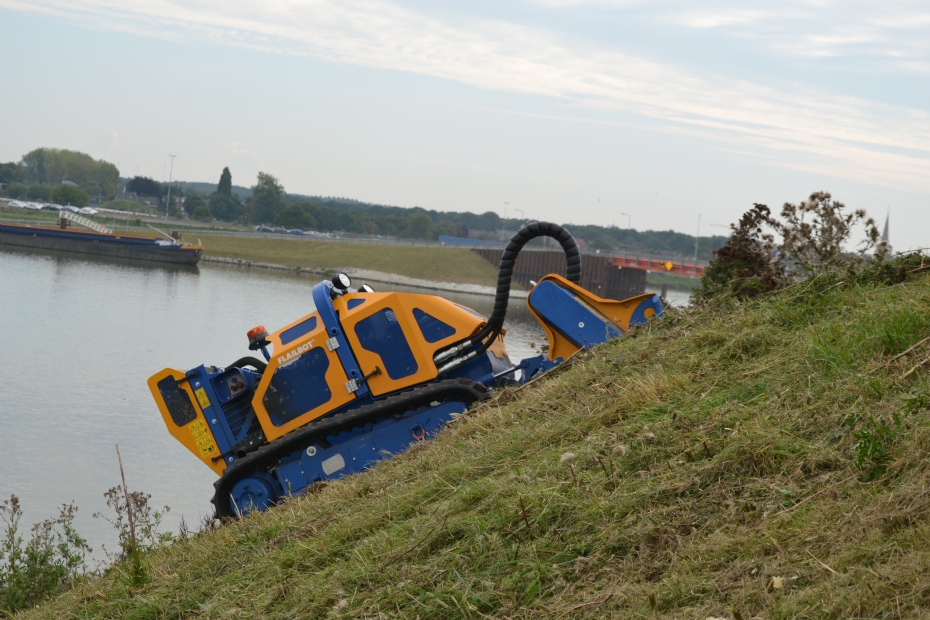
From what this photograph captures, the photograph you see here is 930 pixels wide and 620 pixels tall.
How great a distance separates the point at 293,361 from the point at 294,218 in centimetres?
11041

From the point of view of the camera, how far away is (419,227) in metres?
124

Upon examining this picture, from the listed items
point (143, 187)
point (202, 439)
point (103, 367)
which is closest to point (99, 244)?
point (103, 367)

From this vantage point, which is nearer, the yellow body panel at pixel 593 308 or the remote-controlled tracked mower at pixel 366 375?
the yellow body panel at pixel 593 308

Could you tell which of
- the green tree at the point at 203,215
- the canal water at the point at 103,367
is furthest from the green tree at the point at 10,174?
the canal water at the point at 103,367

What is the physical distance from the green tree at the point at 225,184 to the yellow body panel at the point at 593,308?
12547cm

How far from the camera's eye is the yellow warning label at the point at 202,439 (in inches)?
359

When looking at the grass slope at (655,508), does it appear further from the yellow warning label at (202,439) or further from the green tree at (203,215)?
the green tree at (203,215)

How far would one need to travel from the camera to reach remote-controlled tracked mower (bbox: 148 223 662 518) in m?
8.20

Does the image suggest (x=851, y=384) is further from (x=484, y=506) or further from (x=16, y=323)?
(x=16, y=323)

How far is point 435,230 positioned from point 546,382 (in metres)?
118

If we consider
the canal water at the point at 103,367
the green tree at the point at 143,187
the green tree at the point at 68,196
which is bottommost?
the canal water at the point at 103,367

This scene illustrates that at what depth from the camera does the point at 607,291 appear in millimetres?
57375

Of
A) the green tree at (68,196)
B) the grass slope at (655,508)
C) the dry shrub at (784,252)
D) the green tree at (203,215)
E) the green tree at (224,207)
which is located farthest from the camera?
the green tree at (224,207)

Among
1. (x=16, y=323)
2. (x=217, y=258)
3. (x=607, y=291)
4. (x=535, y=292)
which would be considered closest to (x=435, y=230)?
(x=217, y=258)
